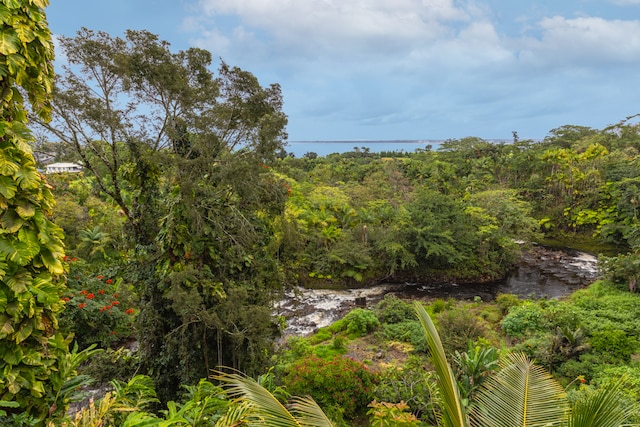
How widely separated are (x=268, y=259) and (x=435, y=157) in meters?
29.4

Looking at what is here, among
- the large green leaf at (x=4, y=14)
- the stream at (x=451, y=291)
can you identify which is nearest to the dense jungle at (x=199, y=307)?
the large green leaf at (x=4, y=14)

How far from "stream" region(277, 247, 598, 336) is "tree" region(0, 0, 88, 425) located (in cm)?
1022

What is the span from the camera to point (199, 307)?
5.11 meters

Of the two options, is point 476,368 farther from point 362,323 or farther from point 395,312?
point 395,312

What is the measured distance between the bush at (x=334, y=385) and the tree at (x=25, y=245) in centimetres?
442

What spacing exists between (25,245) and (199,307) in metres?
3.14

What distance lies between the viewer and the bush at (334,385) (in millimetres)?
6215

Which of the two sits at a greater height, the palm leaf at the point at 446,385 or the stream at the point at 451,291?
the palm leaf at the point at 446,385

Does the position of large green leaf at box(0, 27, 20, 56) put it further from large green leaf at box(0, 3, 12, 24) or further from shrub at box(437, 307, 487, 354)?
shrub at box(437, 307, 487, 354)

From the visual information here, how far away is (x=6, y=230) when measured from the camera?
2123 mm

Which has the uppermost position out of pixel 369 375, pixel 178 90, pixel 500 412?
pixel 178 90

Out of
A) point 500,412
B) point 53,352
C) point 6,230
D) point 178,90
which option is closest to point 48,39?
point 6,230

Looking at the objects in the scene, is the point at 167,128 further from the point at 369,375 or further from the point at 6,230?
the point at 369,375

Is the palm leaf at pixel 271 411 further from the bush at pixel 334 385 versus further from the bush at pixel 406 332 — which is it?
the bush at pixel 406 332
